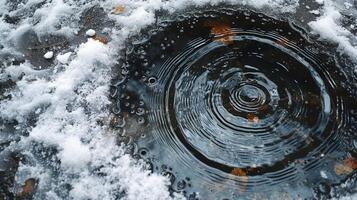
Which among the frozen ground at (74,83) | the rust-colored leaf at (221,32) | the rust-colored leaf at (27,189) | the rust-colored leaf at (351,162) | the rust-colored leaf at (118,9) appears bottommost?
the rust-colored leaf at (27,189)

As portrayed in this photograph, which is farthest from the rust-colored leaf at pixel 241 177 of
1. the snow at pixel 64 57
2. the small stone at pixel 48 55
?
the small stone at pixel 48 55

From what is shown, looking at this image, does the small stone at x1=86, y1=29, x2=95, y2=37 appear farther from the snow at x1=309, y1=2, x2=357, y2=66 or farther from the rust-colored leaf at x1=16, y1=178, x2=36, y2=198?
the snow at x1=309, y1=2, x2=357, y2=66

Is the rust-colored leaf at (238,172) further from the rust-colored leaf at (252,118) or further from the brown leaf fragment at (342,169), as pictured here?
the brown leaf fragment at (342,169)

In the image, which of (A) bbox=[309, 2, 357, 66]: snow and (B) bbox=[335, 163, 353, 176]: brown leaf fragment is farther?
(A) bbox=[309, 2, 357, 66]: snow

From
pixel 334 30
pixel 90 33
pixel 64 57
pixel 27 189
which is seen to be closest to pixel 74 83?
pixel 64 57

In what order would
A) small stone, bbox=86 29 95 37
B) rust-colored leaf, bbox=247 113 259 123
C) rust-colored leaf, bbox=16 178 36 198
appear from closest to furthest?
rust-colored leaf, bbox=16 178 36 198, rust-colored leaf, bbox=247 113 259 123, small stone, bbox=86 29 95 37

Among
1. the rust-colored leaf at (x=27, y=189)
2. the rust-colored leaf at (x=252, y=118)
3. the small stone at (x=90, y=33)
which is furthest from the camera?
the small stone at (x=90, y=33)

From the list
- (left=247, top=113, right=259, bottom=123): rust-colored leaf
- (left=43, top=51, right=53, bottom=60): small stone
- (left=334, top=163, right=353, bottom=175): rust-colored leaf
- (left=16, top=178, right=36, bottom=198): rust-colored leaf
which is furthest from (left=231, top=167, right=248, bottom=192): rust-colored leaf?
(left=43, top=51, right=53, bottom=60): small stone
